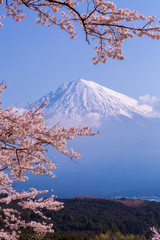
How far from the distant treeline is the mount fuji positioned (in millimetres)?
116276

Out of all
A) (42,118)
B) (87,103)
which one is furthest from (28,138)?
(87,103)

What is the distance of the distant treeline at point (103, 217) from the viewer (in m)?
20.4

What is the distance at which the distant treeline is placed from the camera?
20422mm

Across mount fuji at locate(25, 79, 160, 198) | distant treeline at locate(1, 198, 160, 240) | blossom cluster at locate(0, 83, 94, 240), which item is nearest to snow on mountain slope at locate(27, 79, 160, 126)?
mount fuji at locate(25, 79, 160, 198)

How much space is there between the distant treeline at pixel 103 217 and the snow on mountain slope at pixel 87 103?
13499 centimetres

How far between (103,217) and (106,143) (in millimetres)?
169445

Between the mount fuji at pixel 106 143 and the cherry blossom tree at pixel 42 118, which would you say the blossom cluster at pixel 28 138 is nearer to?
the cherry blossom tree at pixel 42 118

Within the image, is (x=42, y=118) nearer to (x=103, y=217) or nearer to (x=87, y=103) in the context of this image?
(x=103, y=217)

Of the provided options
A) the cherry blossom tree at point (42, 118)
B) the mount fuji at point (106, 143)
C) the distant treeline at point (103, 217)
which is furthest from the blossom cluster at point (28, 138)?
the mount fuji at point (106, 143)

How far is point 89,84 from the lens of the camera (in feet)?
623

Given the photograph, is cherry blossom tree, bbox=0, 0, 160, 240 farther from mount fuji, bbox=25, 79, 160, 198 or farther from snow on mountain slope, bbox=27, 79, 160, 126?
snow on mountain slope, bbox=27, 79, 160, 126

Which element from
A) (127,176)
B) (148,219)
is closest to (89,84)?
(127,176)

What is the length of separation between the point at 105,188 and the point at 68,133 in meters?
146

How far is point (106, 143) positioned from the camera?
19225 centimetres
